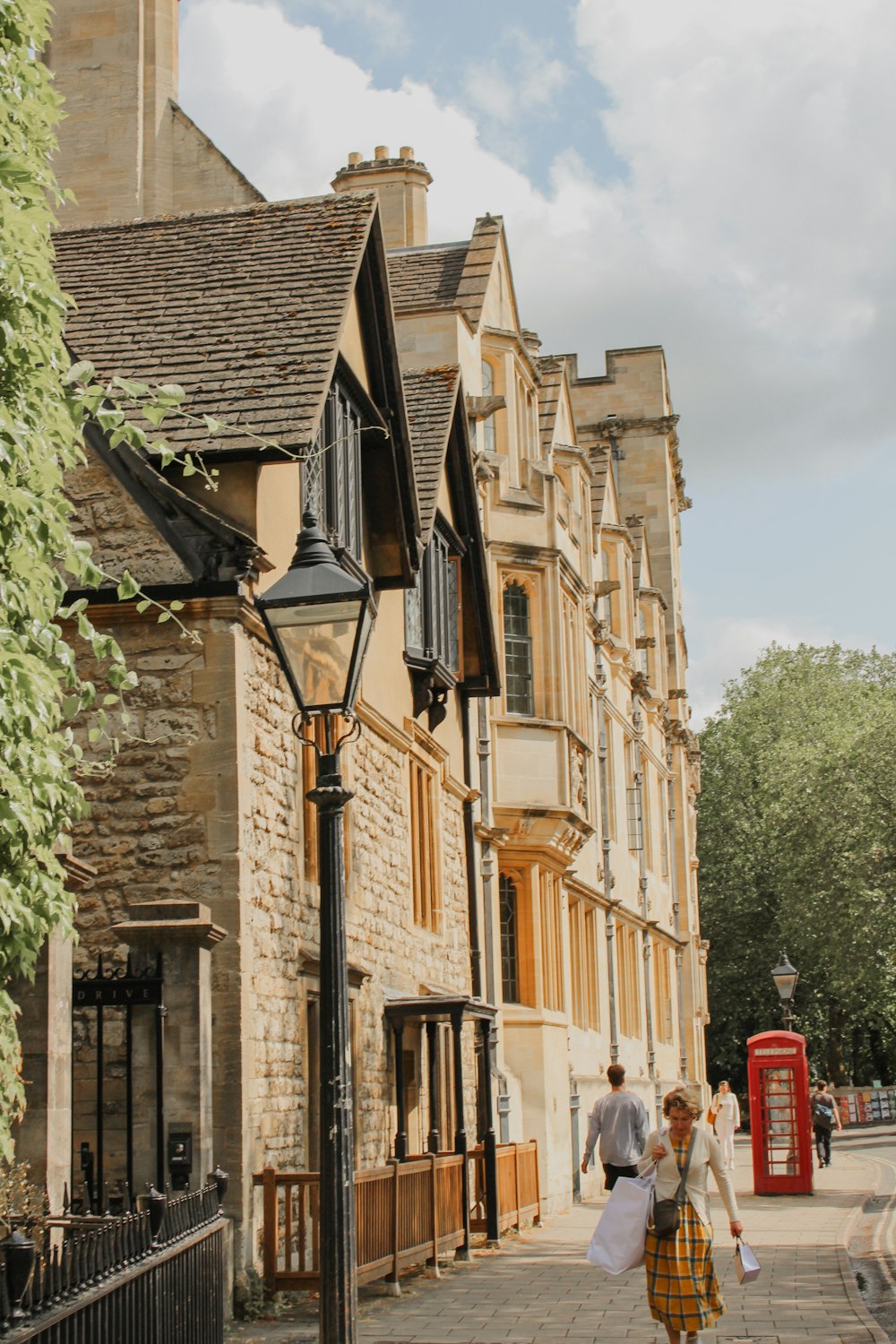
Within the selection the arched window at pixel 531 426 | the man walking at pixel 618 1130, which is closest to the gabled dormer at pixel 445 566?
the arched window at pixel 531 426

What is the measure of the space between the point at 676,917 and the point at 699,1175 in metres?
35.9

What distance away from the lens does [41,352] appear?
8773 millimetres

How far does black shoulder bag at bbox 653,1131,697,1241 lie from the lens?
29.6ft

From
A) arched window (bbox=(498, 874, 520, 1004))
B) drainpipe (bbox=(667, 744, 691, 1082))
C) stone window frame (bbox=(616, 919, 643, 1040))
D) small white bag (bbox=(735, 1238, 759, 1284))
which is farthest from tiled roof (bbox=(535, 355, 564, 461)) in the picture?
small white bag (bbox=(735, 1238, 759, 1284))

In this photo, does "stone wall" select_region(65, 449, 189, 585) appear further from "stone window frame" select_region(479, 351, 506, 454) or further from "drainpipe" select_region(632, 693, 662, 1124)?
"drainpipe" select_region(632, 693, 662, 1124)

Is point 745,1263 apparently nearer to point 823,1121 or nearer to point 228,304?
point 228,304

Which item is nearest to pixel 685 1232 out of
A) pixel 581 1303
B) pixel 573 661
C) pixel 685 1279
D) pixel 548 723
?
pixel 685 1279

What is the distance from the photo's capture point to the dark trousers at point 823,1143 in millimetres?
34781

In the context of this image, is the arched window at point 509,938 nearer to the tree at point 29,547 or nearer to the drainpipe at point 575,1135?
the drainpipe at point 575,1135

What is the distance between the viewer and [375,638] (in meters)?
17.3

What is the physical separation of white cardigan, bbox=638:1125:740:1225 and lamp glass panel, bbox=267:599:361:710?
2.93 meters

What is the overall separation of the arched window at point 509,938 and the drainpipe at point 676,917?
19.4 m

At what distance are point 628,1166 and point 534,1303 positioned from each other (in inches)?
116

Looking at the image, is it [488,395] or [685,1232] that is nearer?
[685,1232]
